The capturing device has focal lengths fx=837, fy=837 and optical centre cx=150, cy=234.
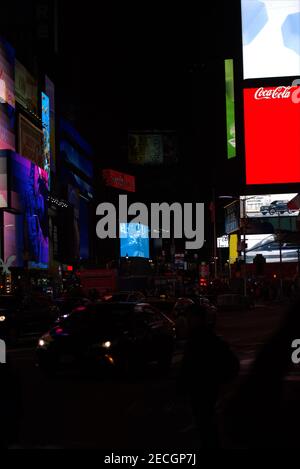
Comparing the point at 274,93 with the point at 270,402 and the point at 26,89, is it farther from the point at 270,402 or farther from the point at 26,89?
the point at 270,402

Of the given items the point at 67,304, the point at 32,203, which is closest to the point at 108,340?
the point at 67,304

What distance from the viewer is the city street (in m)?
9.22

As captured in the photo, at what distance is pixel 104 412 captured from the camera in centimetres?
1155

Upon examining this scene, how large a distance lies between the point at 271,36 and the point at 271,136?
361 inches

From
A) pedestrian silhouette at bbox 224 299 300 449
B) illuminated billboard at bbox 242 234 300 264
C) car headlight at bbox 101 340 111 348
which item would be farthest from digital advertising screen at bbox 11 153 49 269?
pedestrian silhouette at bbox 224 299 300 449

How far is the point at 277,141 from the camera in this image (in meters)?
75.8

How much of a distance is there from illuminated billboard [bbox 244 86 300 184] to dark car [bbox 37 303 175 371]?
59.1 meters

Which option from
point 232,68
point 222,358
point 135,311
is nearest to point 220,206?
point 232,68

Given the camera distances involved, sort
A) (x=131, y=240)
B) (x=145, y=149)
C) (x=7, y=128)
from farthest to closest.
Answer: (x=131, y=240) < (x=145, y=149) < (x=7, y=128)

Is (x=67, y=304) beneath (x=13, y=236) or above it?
beneath

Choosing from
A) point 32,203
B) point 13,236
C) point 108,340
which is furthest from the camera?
point 32,203

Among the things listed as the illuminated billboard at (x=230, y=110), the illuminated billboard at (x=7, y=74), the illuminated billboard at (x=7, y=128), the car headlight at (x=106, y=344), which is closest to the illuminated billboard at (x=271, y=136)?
the illuminated billboard at (x=230, y=110)

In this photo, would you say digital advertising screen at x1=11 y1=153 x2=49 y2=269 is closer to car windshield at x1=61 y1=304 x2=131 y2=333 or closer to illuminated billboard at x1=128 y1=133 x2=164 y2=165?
illuminated billboard at x1=128 y1=133 x2=164 y2=165

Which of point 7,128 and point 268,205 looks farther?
point 268,205
